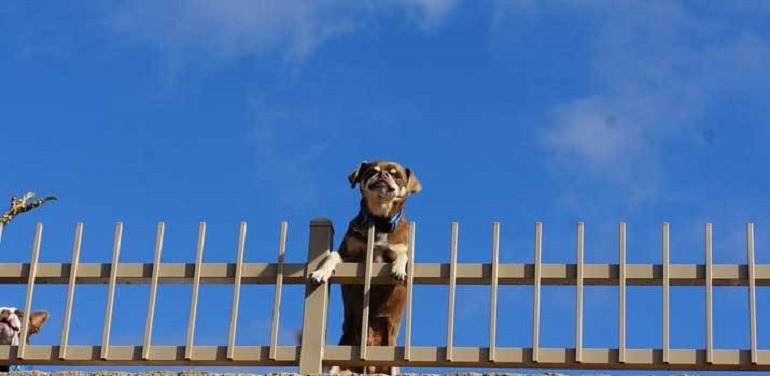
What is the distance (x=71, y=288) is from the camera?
11.4 metres

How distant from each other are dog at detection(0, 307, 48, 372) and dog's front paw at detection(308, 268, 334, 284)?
290 centimetres

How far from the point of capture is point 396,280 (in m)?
11.1

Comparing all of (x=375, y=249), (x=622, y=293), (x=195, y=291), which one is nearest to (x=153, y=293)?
(x=195, y=291)

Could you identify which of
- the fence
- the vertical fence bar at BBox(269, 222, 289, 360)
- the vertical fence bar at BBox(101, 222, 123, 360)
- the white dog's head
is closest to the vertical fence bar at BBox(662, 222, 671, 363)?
the fence

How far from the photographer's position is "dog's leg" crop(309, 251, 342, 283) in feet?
36.6

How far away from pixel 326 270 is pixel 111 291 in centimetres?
170

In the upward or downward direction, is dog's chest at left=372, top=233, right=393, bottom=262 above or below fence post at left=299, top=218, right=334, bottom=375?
above

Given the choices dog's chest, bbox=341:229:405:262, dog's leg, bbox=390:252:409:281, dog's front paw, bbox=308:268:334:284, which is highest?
dog's chest, bbox=341:229:405:262

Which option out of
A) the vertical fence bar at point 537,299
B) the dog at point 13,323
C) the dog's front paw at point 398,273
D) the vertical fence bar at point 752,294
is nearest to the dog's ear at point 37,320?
the dog at point 13,323

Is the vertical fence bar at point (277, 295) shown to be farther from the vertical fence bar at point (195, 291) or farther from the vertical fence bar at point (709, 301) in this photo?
the vertical fence bar at point (709, 301)

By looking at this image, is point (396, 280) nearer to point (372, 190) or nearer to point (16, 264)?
point (372, 190)

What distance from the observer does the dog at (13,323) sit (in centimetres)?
1262

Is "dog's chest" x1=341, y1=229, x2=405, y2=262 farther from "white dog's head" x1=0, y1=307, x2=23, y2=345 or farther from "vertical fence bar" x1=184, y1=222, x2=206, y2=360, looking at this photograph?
"white dog's head" x1=0, y1=307, x2=23, y2=345

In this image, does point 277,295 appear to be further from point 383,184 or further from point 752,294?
point 752,294
